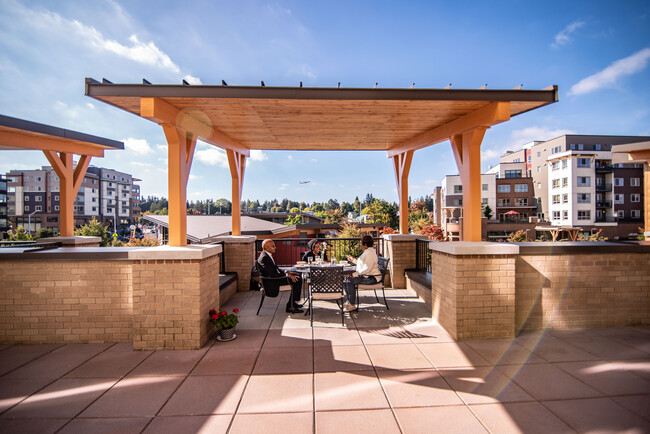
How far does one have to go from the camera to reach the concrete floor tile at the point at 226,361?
303 centimetres

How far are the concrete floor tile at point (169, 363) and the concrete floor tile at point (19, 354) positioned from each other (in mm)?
1379

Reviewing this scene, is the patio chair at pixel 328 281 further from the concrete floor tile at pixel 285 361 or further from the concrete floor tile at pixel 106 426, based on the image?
the concrete floor tile at pixel 106 426

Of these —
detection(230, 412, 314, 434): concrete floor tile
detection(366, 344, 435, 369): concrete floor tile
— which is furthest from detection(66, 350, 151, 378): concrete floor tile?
detection(366, 344, 435, 369): concrete floor tile

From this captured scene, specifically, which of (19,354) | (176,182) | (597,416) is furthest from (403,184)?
(19,354)

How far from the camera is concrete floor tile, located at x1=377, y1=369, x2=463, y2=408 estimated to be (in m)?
2.47

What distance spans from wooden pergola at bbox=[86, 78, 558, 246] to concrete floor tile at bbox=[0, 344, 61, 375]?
76.9 inches

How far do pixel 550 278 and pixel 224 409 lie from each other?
4.53 m

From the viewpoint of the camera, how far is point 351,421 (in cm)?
223

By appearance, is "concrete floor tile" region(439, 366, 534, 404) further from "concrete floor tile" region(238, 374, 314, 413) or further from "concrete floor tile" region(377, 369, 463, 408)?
"concrete floor tile" region(238, 374, 314, 413)

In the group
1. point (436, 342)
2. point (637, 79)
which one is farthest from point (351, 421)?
point (637, 79)

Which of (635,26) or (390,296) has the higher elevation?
(635,26)

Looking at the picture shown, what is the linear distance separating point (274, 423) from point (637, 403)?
9.88 feet

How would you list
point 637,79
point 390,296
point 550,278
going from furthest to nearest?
point 637,79, point 390,296, point 550,278

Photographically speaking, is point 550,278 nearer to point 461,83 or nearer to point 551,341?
point 551,341
